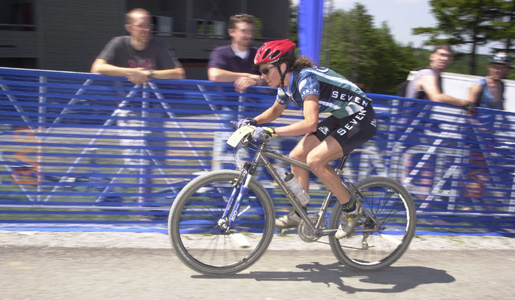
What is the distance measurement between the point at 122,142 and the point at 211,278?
169 cm

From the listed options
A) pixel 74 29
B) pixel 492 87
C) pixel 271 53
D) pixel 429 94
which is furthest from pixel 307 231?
pixel 74 29

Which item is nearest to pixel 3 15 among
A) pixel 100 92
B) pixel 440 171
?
pixel 100 92

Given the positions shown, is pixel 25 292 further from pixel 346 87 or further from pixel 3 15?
pixel 3 15

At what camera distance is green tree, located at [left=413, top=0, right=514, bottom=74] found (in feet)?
81.0

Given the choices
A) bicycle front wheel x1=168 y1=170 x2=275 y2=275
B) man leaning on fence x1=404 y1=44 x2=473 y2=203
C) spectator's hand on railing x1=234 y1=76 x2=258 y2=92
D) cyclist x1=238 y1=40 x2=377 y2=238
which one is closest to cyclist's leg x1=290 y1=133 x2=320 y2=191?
cyclist x1=238 y1=40 x2=377 y2=238

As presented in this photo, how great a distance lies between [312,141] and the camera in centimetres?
446

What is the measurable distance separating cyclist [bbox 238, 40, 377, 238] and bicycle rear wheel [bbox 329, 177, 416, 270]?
13cm

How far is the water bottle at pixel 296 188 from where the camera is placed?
14.4ft

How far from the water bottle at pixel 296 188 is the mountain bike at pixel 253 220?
36 millimetres

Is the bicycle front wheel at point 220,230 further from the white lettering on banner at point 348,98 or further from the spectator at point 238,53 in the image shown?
the spectator at point 238,53

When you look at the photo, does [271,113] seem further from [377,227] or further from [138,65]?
[138,65]

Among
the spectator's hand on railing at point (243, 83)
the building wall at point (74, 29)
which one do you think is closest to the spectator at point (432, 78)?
the spectator's hand on railing at point (243, 83)

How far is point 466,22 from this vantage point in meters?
25.4

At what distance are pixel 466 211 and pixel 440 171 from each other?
0.57m
